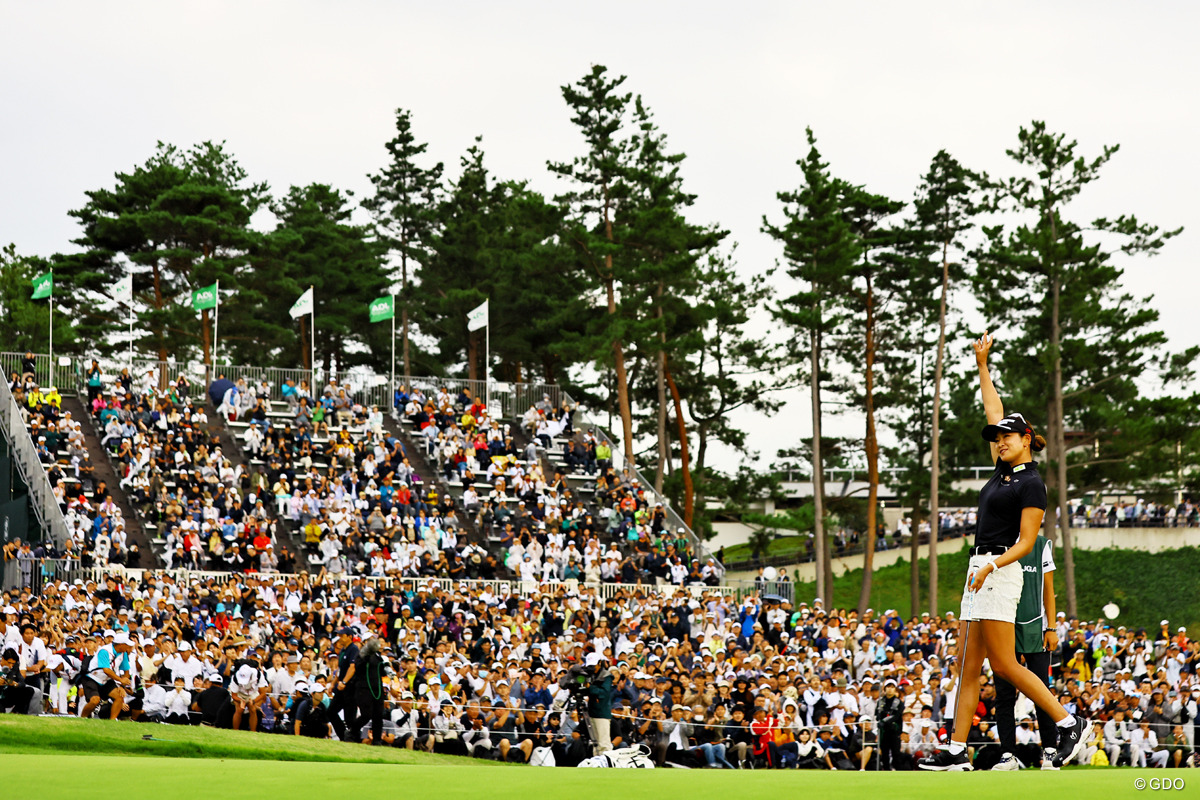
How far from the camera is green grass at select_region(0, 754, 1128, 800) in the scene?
5402 millimetres

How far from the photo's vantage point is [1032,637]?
26.5ft

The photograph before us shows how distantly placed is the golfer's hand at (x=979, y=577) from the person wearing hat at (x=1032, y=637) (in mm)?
251

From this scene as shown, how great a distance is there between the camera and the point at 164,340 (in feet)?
Result: 188

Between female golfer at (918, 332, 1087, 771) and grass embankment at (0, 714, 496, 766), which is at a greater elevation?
female golfer at (918, 332, 1087, 771)

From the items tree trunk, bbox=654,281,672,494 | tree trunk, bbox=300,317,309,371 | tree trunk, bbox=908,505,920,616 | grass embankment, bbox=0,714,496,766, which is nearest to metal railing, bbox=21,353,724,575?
tree trunk, bbox=654,281,672,494

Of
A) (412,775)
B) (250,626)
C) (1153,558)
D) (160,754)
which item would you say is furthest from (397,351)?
(412,775)

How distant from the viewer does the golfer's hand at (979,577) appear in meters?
7.83

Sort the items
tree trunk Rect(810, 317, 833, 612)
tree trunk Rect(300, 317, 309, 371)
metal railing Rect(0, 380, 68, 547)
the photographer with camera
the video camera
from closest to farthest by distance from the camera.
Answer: the photographer with camera → the video camera → metal railing Rect(0, 380, 68, 547) → tree trunk Rect(810, 317, 833, 612) → tree trunk Rect(300, 317, 309, 371)

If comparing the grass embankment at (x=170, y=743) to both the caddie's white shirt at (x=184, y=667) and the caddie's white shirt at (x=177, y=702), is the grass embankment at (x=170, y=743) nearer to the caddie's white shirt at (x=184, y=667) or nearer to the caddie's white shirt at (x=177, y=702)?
the caddie's white shirt at (x=177, y=702)

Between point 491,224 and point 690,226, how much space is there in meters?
14.7

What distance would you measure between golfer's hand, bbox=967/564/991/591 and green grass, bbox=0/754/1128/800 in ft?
4.95

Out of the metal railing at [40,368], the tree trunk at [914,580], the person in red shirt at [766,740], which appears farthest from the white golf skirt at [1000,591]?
the tree trunk at [914,580]

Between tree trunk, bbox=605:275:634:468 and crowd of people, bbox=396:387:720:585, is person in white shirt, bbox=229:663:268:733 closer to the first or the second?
crowd of people, bbox=396:387:720:585

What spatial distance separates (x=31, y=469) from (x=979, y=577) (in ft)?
90.1
